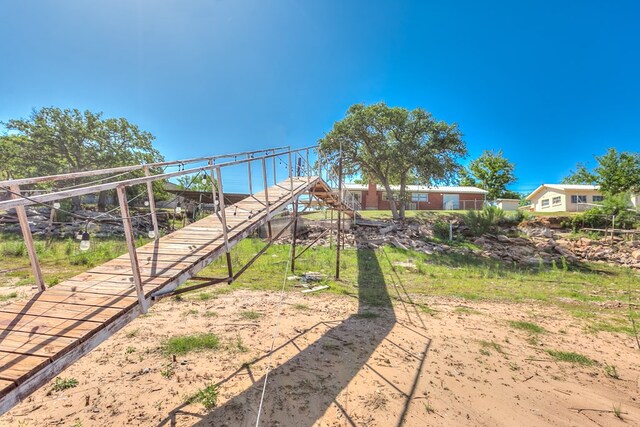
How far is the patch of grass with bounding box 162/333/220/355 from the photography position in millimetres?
4859

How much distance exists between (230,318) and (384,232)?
15.5 meters

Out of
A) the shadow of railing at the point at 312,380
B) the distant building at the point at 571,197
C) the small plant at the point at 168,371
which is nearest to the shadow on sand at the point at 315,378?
the shadow of railing at the point at 312,380

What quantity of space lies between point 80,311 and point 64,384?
1.77 metres

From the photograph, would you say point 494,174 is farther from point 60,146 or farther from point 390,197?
point 60,146

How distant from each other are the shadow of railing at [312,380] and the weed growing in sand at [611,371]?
3294mm

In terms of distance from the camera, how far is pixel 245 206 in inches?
295

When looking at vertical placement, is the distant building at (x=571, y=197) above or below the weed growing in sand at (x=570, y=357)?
above

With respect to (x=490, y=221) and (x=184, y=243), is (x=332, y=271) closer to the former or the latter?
(x=184, y=243)

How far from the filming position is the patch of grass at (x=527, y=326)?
6.11 metres

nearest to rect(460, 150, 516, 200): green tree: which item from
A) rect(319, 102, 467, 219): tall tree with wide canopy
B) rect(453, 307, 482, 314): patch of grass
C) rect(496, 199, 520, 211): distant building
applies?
rect(496, 199, 520, 211): distant building

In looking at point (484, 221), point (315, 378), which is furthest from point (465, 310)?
point (484, 221)

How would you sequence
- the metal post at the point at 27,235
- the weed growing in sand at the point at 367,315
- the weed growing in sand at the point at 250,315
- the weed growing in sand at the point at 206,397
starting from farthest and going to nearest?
the weed growing in sand at the point at 367,315 → the weed growing in sand at the point at 250,315 → the weed growing in sand at the point at 206,397 → the metal post at the point at 27,235

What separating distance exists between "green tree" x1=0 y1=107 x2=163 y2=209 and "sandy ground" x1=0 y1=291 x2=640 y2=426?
25.5 metres

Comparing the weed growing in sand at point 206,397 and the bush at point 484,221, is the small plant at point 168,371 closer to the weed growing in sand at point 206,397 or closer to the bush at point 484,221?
the weed growing in sand at point 206,397
